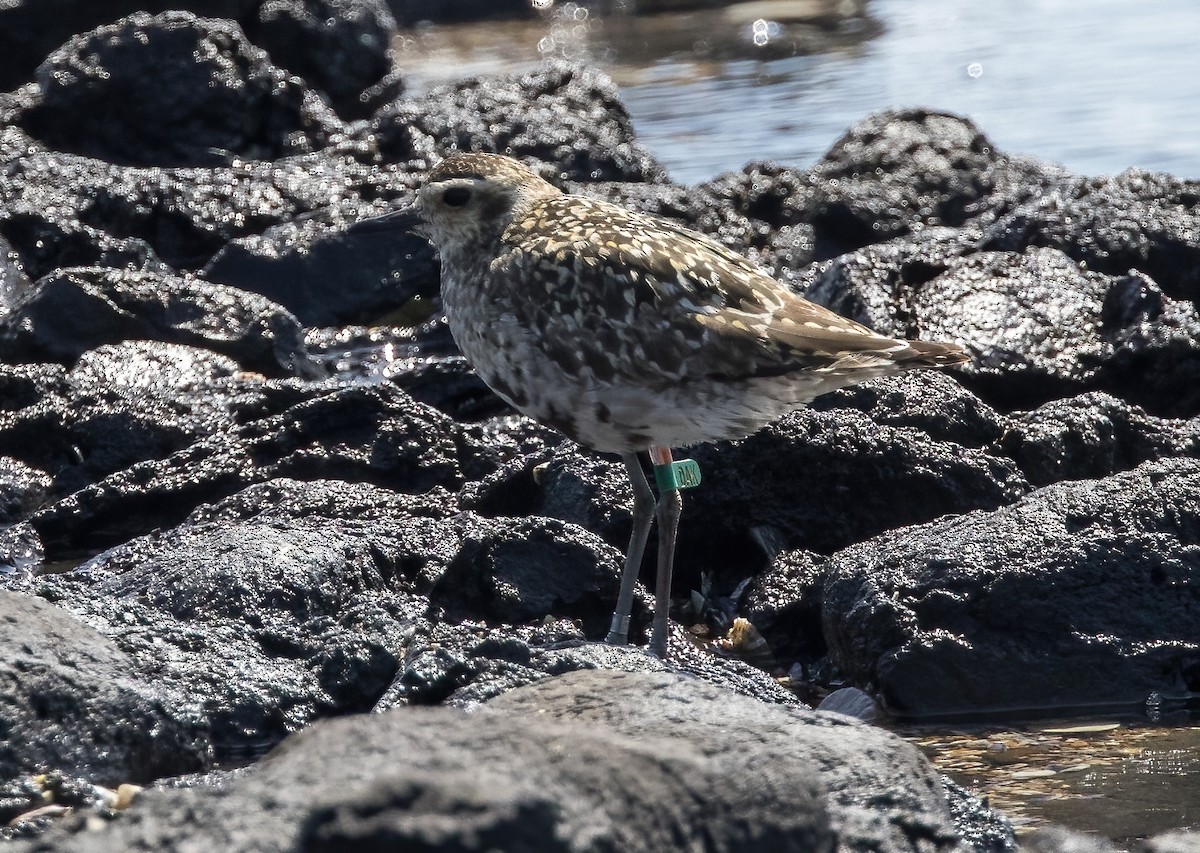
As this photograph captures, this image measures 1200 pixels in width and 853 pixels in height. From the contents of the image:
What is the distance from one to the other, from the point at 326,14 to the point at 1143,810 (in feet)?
52.4

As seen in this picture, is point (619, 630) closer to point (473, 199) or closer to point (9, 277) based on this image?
point (473, 199)

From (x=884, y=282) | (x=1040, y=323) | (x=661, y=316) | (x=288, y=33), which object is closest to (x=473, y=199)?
(x=661, y=316)

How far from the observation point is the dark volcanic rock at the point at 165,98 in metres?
15.5

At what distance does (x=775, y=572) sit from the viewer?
7.70 metres

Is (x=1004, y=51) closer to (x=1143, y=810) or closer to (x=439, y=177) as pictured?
(x=439, y=177)

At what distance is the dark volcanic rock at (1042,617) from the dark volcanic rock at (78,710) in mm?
2817

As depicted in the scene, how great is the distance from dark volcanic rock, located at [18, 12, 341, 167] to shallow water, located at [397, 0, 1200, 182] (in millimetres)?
4460

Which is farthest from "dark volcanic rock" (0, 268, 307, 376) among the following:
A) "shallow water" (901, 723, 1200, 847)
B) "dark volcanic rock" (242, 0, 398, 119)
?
"dark volcanic rock" (242, 0, 398, 119)

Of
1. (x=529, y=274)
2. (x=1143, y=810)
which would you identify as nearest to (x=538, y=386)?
(x=529, y=274)

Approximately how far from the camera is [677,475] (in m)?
6.75

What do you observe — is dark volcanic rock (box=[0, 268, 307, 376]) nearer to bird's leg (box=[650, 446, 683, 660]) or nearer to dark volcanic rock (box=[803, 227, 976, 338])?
dark volcanic rock (box=[803, 227, 976, 338])

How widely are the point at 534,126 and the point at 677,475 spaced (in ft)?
29.8

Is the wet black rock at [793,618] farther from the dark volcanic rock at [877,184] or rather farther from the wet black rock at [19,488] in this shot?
the dark volcanic rock at [877,184]

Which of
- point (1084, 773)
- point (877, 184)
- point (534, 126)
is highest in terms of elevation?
point (534, 126)
